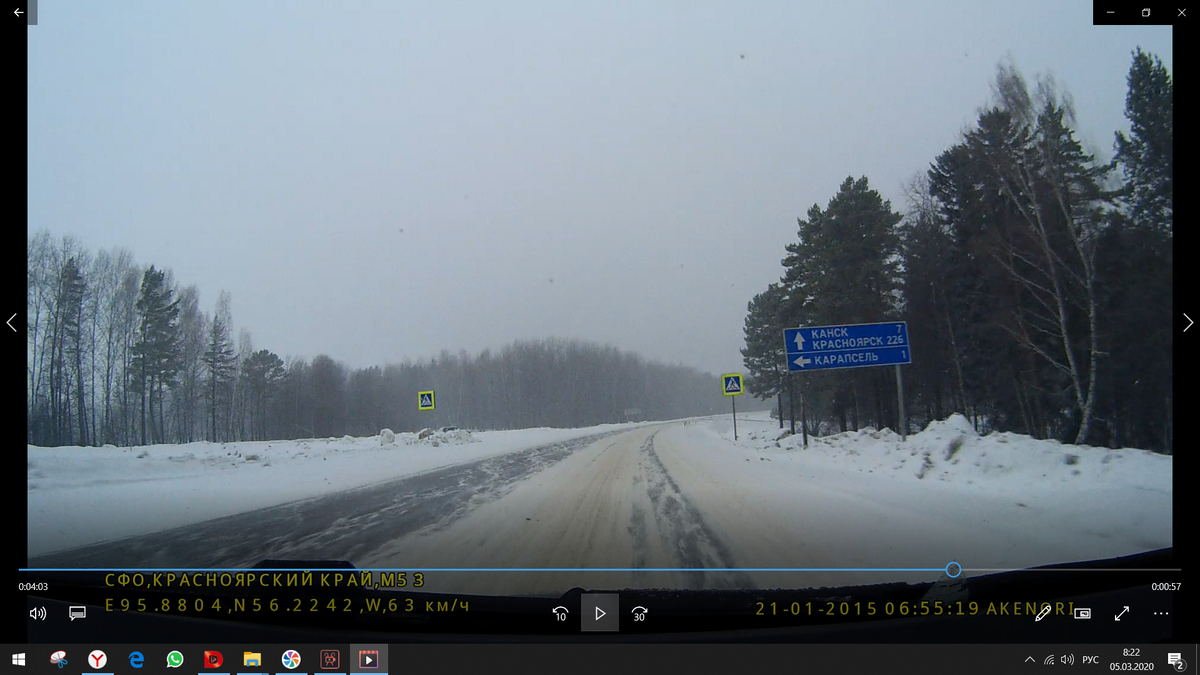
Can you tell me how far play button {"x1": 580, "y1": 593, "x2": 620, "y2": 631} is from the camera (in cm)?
342

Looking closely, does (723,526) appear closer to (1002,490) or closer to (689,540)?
(689,540)

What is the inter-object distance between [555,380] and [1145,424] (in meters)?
17.6

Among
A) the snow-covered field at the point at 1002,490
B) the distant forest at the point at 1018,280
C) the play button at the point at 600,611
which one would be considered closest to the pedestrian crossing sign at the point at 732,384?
the distant forest at the point at 1018,280

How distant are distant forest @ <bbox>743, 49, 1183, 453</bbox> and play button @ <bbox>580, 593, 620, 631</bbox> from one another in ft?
20.1

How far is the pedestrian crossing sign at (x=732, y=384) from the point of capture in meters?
23.7

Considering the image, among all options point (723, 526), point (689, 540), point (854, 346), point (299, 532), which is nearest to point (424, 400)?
point (854, 346)

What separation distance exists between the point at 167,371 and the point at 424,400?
15.7 meters

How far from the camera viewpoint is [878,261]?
17469 mm

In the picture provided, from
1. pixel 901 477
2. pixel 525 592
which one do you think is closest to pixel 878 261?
pixel 901 477

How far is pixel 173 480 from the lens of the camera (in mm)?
13250

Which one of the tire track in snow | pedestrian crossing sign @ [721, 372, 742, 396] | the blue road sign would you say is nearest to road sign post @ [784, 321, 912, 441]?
the blue road sign

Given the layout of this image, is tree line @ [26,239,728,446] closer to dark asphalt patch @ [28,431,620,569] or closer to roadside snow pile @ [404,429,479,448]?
dark asphalt patch @ [28,431,620,569]

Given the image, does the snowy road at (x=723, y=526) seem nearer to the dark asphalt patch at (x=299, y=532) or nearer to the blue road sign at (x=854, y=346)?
the dark asphalt patch at (x=299, y=532)
